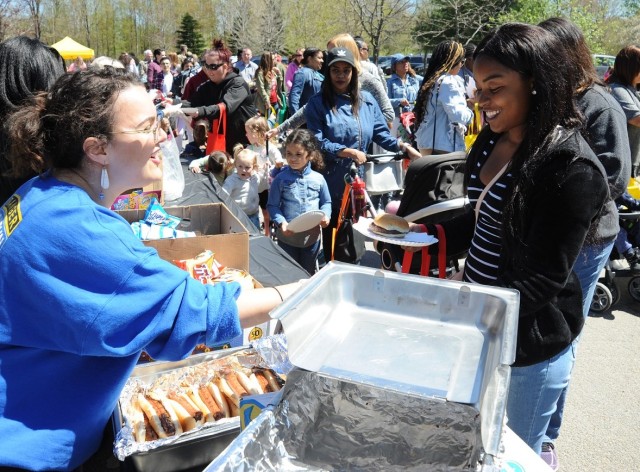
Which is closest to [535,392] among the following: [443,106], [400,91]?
[443,106]

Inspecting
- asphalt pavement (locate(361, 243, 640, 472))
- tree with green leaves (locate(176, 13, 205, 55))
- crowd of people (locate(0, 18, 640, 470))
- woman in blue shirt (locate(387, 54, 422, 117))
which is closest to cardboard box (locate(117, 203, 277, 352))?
crowd of people (locate(0, 18, 640, 470))

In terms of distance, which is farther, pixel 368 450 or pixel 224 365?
pixel 224 365

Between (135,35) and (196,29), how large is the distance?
510 cm

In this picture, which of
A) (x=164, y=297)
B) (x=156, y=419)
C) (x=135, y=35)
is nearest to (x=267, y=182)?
(x=156, y=419)

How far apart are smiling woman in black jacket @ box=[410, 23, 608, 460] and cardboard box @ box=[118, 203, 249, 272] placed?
118 cm

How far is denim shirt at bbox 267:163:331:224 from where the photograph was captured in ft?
12.9

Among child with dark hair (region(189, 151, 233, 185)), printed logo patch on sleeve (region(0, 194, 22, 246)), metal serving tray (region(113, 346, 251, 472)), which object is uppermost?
printed logo patch on sleeve (region(0, 194, 22, 246))

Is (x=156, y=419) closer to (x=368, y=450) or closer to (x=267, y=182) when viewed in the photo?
(x=368, y=450)

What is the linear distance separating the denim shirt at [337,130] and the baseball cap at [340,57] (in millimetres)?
257

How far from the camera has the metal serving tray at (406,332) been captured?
42.8 inches

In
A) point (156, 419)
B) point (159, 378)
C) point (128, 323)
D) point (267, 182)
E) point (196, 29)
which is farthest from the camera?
point (196, 29)

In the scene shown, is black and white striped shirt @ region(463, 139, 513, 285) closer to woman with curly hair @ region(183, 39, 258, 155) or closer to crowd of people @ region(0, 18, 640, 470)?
crowd of people @ region(0, 18, 640, 470)

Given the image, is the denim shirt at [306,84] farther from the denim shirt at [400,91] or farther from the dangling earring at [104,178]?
the dangling earring at [104,178]

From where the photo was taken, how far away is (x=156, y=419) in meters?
1.75
